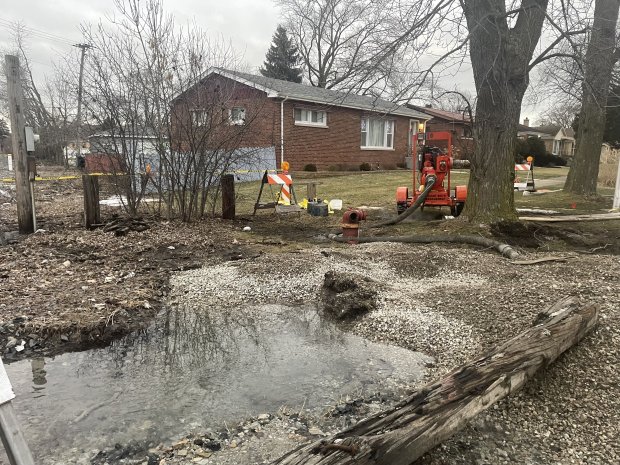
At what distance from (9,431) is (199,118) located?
844 cm

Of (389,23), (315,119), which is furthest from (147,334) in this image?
(315,119)

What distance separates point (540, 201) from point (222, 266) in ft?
38.1

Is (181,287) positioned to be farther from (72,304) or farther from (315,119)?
(315,119)

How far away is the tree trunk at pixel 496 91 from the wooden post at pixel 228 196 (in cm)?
498

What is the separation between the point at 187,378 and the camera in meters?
3.87

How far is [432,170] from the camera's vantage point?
447 inches

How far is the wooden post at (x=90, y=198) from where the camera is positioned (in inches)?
362

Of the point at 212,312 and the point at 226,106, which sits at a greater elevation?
the point at 226,106

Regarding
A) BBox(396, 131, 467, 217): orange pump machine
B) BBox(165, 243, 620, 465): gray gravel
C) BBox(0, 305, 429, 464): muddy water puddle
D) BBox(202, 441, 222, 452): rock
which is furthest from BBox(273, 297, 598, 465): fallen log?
BBox(396, 131, 467, 217): orange pump machine

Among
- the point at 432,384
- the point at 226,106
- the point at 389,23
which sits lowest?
the point at 432,384

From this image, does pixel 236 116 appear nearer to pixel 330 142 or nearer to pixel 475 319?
pixel 475 319

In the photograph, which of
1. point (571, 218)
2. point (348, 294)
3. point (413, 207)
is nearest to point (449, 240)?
point (413, 207)

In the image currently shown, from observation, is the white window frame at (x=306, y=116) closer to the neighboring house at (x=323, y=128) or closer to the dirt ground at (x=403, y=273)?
the neighboring house at (x=323, y=128)

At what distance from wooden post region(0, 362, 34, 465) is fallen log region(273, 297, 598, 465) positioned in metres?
1.17
